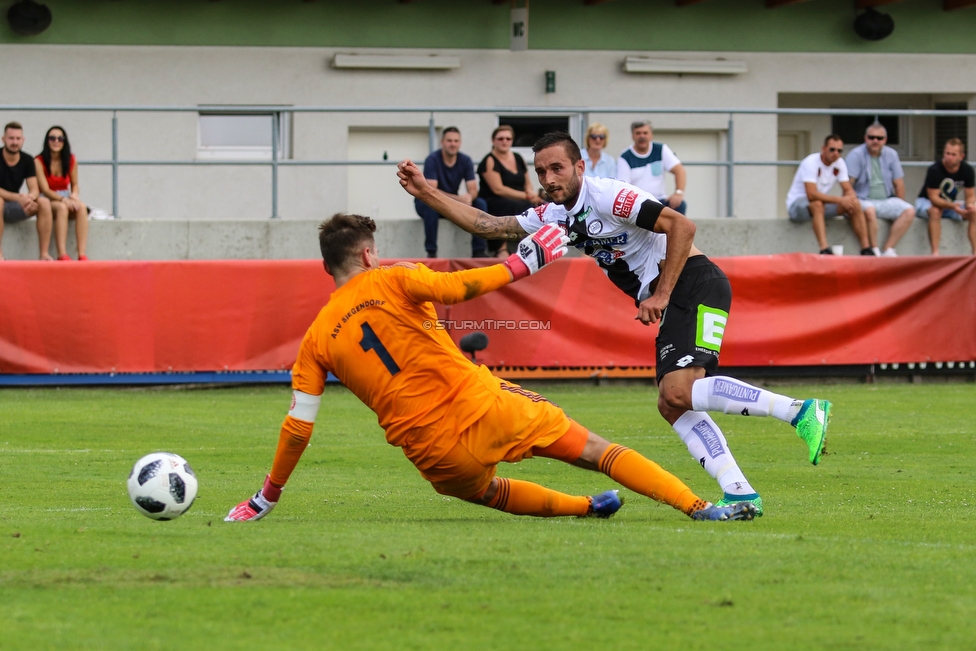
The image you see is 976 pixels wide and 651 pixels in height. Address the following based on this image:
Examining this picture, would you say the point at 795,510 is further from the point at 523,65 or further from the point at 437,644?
the point at 523,65

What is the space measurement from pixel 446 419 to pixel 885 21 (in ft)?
67.2

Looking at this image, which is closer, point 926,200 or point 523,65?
point 926,200

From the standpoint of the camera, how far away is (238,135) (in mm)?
22516

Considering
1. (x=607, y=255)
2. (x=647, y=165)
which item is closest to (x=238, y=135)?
(x=647, y=165)

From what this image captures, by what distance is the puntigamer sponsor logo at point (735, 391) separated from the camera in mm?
6613

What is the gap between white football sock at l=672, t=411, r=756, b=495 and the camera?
263 inches

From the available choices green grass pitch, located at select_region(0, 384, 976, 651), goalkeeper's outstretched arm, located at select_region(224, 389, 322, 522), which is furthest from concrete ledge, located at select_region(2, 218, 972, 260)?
goalkeeper's outstretched arm, located at select_region(224, 389, 322, 522)

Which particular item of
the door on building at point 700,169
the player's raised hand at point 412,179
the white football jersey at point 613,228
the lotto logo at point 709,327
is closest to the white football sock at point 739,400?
the lotto logo at point 709,327

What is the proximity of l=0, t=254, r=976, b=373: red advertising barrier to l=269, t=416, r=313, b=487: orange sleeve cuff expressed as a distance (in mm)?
9554

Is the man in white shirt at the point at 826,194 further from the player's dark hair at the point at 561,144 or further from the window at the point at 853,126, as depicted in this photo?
the player's dark hair at the point at 561,144

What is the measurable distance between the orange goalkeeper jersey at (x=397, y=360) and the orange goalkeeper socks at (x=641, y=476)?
65 centimetres

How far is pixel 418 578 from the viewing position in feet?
16.5

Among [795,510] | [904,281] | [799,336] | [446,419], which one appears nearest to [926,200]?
[904,281]

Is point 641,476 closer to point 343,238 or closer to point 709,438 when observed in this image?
point 709,438
